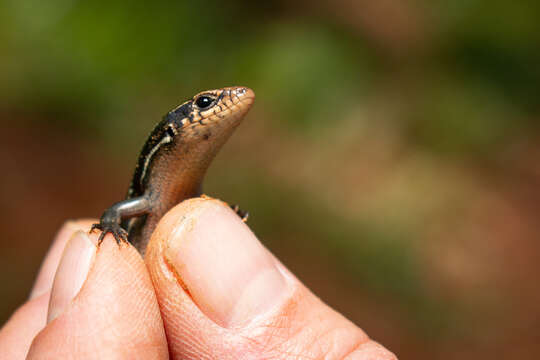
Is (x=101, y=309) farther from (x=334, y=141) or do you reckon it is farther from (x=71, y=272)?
(x=334, y=141)

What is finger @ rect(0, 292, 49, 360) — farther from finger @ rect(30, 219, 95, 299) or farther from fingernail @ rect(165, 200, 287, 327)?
fingernail @ rect(165, 200, 287, 327)

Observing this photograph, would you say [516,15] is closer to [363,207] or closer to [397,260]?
[363,207]

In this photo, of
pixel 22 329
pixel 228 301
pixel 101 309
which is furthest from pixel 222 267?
pixel 22 329

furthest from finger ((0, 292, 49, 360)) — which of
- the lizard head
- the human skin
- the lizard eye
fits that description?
the lizard eye

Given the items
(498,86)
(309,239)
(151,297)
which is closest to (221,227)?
(151,297)

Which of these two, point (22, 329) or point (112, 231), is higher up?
point (112, 231)
